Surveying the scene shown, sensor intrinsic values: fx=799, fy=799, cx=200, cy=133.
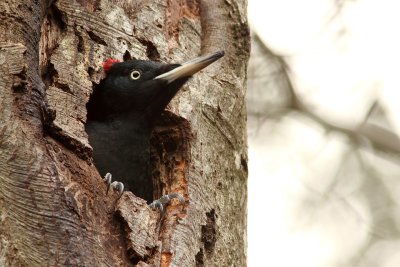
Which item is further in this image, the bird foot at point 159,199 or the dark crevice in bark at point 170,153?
the dark crevice in bark at point 170,153

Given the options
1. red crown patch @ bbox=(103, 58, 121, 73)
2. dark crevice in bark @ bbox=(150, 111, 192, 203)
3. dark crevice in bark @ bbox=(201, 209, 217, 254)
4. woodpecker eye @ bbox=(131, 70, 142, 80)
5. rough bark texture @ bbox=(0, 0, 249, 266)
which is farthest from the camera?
woodpecker eye @ bbox=(131, 70, 142, 80)

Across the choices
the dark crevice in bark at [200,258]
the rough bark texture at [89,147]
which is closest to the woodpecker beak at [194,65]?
the rough bark texture at [89,147]

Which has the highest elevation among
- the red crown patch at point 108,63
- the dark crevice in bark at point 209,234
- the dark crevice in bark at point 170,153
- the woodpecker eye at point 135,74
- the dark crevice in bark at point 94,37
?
the woodpecker eye at point 135,74

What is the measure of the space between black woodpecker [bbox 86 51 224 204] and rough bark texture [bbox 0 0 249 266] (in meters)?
0.09

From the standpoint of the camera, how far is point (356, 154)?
784cm

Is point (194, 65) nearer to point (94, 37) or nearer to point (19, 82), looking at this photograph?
point (94, 37)

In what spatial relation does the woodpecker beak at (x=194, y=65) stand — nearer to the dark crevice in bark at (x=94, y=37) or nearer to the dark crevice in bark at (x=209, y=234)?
the dark crevice in bark at (x=94, y=37)

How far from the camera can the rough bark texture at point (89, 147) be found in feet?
9.96

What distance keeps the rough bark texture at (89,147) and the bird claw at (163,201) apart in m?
0.04

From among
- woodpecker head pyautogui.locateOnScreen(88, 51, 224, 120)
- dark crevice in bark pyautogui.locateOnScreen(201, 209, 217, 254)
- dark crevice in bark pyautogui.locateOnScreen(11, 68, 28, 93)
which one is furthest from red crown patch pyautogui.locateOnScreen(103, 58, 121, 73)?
dark crevice in bark pyautogui.locateOnScreen(11, 68, 28, 93)

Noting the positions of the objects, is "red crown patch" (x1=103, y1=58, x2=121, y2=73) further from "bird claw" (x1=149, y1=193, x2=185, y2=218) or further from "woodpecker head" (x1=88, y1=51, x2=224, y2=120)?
"bird claw" (x1=149, y1=193, x2=185, y2=218)

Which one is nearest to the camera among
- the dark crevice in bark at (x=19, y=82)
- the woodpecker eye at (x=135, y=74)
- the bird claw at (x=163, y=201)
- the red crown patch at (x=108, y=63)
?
the dark crevice in bark at (x=19, y=82)

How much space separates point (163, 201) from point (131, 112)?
141 centimetres

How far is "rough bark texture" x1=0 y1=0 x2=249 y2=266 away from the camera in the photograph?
304 cm
